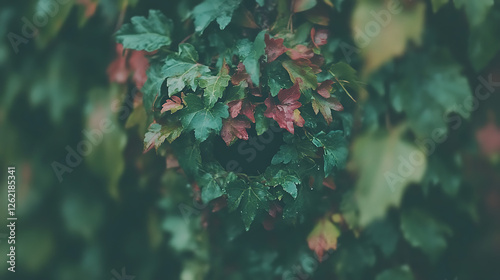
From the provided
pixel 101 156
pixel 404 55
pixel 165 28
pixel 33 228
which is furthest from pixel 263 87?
pixel 33 228

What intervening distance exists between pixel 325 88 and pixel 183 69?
0.33 metres

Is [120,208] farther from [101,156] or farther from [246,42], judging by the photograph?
[246,42]

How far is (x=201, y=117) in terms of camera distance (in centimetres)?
104

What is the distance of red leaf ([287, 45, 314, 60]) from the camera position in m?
1.08

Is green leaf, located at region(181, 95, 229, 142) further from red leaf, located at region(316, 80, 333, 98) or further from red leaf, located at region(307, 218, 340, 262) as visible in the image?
red leaf, located at region(307, 218, 340, 262)

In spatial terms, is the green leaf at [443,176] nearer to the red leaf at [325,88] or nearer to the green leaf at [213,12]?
the red leaf at [325,88]

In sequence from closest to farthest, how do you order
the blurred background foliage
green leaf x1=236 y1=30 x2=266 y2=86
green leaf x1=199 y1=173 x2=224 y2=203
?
green leaf x1=236 y1=30 x2=266 y2=86
green leaf x1=199 y1=173 x2=224 y2=203
the blurred background foliage

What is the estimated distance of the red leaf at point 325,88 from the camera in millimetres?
1092

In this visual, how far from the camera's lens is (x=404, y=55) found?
123cm

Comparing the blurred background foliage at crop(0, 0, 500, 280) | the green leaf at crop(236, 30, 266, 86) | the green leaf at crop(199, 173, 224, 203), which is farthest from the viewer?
the blurred background foliage at crop(0, 0, 500, 280)

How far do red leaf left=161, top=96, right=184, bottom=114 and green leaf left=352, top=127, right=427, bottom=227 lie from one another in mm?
495

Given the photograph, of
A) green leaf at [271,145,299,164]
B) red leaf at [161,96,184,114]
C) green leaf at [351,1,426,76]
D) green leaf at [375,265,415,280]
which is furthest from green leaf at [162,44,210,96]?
green leaf at [375,265,415,280]

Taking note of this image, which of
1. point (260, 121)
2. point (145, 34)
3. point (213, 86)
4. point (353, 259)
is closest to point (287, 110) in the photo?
point (260, 121)

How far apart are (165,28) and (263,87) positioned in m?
0.30
